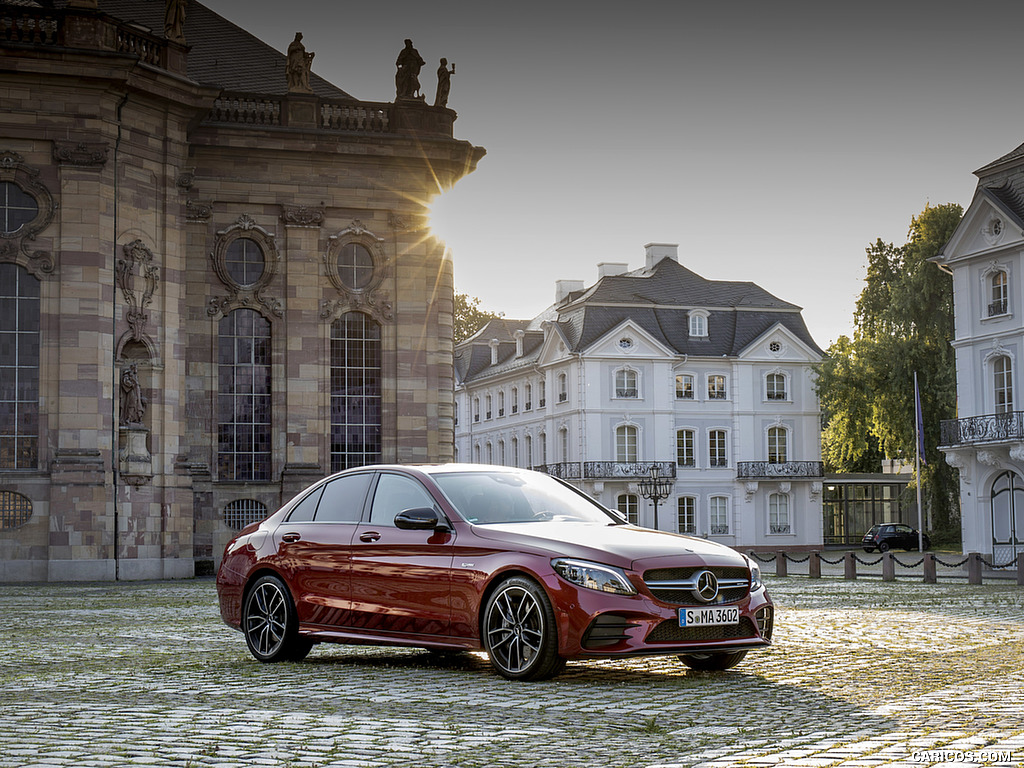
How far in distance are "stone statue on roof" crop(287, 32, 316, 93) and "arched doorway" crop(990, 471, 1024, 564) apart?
24.5 m

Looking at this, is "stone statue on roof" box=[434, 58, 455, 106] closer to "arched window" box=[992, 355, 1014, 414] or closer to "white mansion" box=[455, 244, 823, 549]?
"arched window" box=[992, 355, 1014, 414]

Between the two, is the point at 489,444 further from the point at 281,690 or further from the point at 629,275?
the point at 281,690

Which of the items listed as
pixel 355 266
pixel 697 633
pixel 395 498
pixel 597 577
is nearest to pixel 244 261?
pixel 355 266

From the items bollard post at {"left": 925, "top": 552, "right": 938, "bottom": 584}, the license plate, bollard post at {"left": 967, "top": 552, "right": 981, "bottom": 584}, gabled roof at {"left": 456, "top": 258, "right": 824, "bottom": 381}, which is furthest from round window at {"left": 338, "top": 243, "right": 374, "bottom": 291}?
the license plate

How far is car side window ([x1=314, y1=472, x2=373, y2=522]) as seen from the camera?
11.5 meters

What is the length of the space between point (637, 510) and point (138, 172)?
39.2 meters

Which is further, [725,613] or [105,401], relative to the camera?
[105,401]

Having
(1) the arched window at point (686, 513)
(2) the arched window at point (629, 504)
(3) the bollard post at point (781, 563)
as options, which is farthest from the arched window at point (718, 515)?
(3) the bollard post at point (781, 563)

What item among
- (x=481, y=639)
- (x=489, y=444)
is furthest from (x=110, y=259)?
A: (x=489, y=444)

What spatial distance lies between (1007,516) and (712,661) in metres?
36.6

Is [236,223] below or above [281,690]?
above

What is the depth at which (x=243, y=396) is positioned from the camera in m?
38.2

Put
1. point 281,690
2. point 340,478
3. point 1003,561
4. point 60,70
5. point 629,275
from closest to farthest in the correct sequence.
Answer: point 281,690 < point 340,478 < point 60,70 < point 1003,561 < point 629,275

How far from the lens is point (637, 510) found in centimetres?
6888
